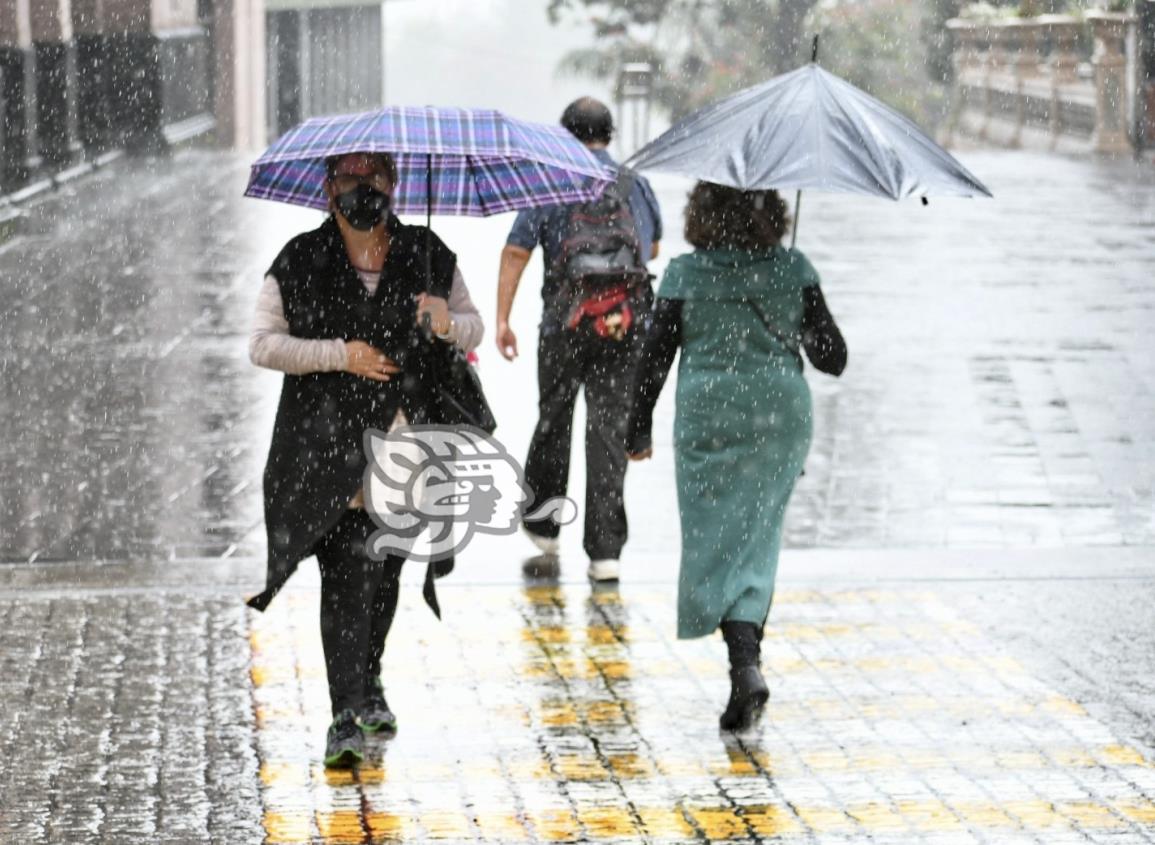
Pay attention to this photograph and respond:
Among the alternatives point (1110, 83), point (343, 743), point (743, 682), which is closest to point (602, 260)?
point (743, 682)

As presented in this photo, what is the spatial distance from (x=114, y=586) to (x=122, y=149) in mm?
17578

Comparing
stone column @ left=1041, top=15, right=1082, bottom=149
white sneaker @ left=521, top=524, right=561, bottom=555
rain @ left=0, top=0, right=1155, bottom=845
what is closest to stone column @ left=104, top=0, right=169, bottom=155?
rain @ left=0, top=0, right=1155, bottom=845

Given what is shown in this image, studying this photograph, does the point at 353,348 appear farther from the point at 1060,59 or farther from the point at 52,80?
the point at 1060,59

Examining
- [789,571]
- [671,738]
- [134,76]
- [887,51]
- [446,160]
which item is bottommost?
[887,51]

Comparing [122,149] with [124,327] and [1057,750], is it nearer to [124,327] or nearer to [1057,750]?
[124,327]

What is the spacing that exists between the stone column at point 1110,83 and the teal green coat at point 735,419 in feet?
78.1

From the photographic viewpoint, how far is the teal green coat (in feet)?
22.7

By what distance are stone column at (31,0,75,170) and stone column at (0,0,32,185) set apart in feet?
2.98

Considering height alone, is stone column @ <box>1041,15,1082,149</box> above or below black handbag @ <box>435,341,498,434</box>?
below

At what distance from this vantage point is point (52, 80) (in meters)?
21.9

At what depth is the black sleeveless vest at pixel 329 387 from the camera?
253 inches

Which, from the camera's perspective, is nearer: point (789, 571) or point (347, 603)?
point (347, 603)

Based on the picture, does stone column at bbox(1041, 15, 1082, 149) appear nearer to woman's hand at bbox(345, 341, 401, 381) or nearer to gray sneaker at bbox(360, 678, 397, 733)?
gray sneaker at bbox(360, 678, 397, 733)

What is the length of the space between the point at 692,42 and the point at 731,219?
134 feet
